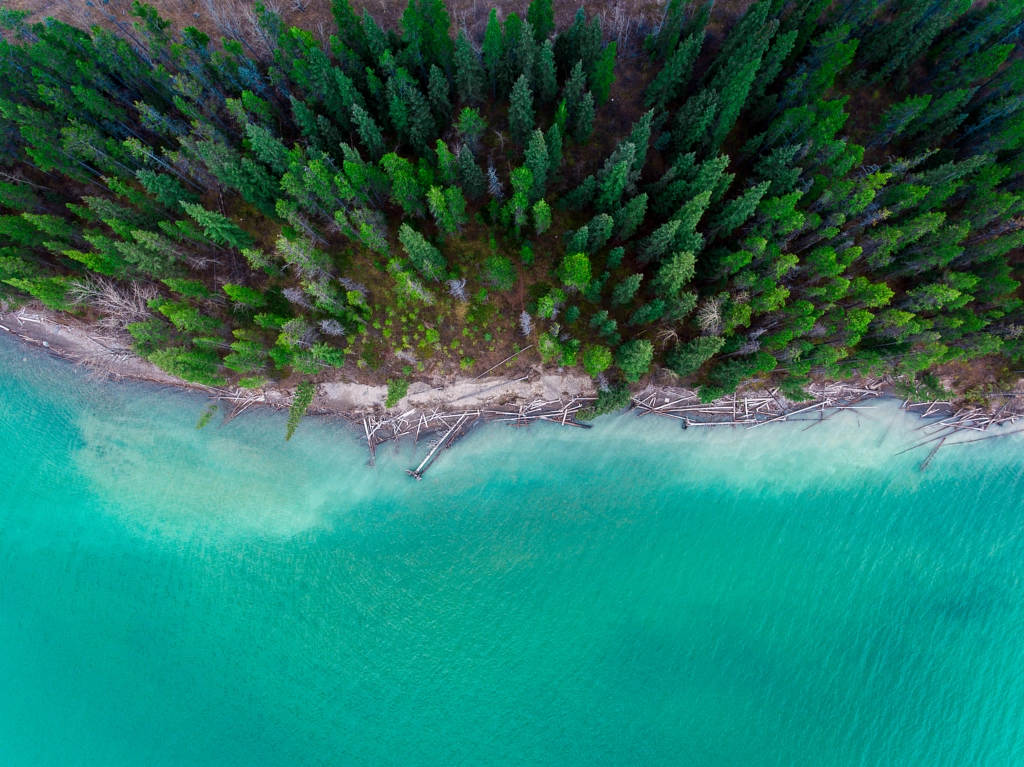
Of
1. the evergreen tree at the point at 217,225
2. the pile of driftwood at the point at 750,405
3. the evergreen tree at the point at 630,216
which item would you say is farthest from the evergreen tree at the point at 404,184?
the pile of driftwood at the point at 750,405

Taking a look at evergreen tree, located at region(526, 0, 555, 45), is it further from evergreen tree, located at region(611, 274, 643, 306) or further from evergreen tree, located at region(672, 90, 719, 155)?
evergreen tree, located at region(611, 274, 643, 306)

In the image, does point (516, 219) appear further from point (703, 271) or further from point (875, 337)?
point (875, 337)

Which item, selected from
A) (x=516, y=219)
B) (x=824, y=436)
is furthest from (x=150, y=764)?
(x=824, y=436)

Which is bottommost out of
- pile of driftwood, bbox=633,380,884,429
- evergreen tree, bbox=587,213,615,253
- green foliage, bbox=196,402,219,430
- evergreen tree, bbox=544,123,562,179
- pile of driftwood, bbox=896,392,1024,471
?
pile of driftwood, bbox=896,392,1024,471

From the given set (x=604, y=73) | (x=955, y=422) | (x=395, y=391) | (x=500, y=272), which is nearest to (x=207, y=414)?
(x=395, y=391)

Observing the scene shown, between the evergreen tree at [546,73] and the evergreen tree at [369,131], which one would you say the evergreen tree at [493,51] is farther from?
the evergreen tree at [369,131]

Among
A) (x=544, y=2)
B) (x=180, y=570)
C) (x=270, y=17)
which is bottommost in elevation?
(x=180, y=570)

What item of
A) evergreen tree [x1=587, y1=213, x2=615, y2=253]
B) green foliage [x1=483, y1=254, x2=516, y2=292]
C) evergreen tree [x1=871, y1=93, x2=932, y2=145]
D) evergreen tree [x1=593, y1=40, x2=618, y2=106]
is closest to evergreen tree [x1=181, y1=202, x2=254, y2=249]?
green foliage [x1=483, y1=254, x2=516, y2=292]
